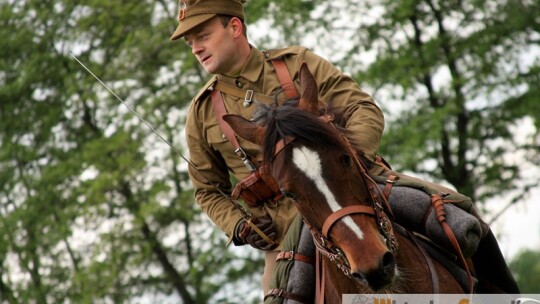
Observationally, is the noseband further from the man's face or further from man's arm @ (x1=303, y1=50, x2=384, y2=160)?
the man's face

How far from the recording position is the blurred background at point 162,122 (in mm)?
21562

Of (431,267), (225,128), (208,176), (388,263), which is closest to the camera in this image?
(388,263)

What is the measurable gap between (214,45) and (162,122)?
1535 cm

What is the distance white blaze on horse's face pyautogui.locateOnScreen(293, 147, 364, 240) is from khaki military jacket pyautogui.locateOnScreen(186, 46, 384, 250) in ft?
4.03

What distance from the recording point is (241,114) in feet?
23.4

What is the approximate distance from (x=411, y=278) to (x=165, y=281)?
18.6 metres

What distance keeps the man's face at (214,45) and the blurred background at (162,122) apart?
42.7ft

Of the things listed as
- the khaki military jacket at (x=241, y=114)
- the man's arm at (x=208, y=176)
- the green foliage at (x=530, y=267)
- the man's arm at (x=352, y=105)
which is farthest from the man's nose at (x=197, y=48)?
the green foliage at (x=530, y=267)

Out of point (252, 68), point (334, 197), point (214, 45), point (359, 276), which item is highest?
point (214, 45)

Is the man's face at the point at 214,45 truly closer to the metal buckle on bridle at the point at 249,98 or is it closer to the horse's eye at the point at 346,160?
the metal buckle on bridle at the point at 249,98

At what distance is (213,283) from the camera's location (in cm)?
2314

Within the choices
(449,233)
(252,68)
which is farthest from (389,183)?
(252,68)

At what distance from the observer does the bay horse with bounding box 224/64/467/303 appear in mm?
5273

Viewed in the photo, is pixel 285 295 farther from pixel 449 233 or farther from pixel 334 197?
pixel 334 197
